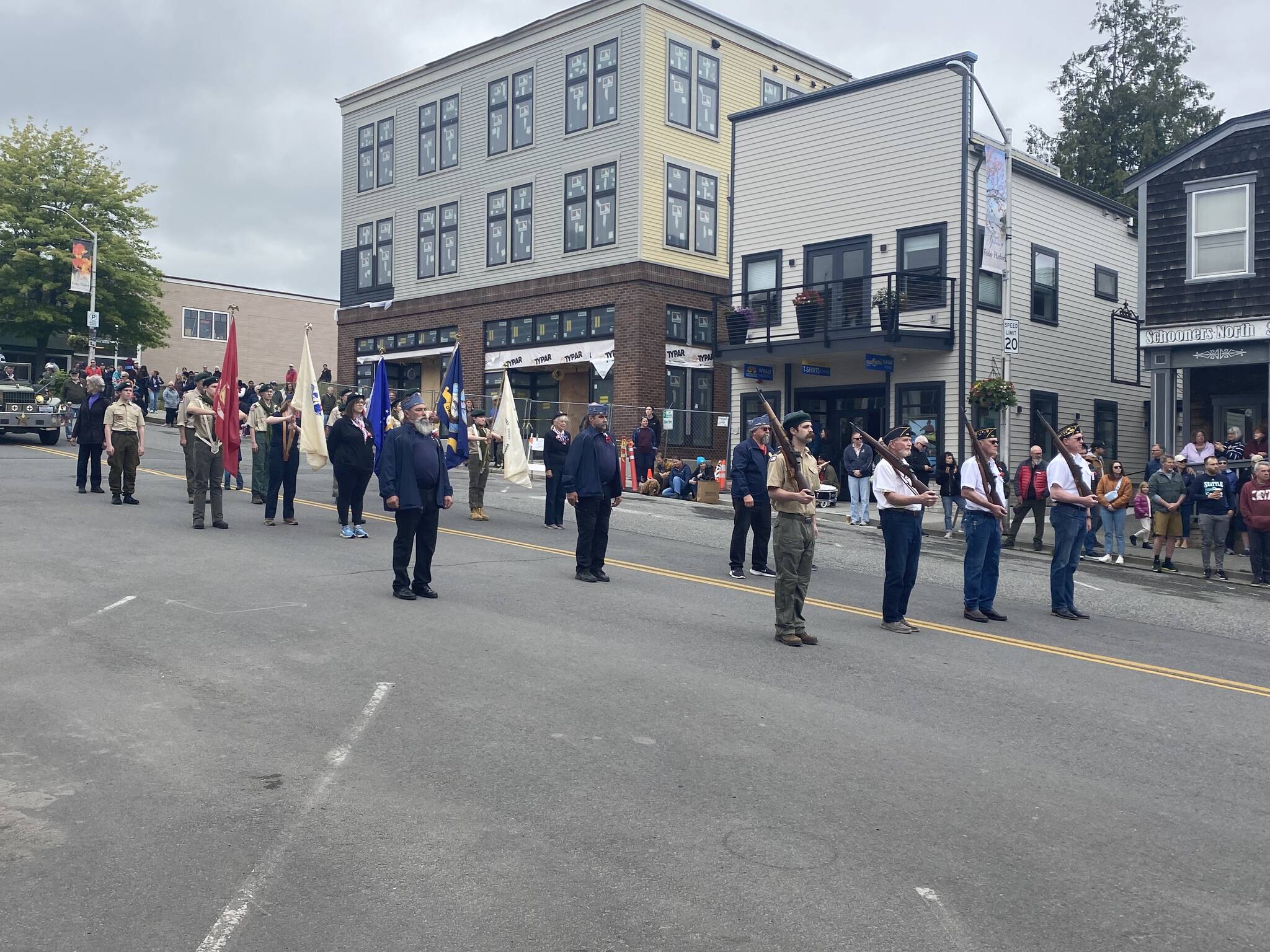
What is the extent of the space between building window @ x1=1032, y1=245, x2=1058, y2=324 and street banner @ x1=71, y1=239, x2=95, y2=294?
33495 millimetres

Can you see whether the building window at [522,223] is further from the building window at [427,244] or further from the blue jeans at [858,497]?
the blue jeans at [858,497]

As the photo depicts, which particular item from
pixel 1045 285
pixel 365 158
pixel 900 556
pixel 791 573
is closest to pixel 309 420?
pixel 791 573

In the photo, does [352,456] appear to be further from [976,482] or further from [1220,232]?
[1220,232]

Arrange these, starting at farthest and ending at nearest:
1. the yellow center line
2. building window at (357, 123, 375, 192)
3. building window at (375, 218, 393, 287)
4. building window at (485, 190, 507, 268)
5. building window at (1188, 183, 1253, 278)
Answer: building window at (357, 123, 375, 192) → building window at (375, 218, 393, 287) → building window at (485, 190, 507, 268) → building window at (1188, 183, 1253, 278) → the yellow center line

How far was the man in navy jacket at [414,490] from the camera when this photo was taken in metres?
10.9

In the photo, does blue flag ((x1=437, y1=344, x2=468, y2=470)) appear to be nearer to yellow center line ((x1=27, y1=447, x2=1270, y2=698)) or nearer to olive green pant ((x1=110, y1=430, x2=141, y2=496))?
yellow center line ((x1=27, y1=447, x2=1270, y2=698))

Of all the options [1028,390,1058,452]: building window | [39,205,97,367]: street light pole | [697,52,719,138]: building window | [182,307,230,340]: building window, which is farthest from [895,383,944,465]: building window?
[182,307,230,340]: building window

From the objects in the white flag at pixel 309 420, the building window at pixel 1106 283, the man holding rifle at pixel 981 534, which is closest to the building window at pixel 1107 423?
the building window at pixel 1106 283

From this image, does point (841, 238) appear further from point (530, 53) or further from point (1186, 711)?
point (1186, 711)

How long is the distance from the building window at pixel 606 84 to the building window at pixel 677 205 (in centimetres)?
221

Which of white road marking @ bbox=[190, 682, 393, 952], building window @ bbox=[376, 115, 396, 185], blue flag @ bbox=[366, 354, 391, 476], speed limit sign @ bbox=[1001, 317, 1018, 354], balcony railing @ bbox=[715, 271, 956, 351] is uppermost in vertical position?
building window @ bbox=[376, 115, 396, 185]

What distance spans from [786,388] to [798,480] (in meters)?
18.1

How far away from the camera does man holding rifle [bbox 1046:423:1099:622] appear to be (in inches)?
461

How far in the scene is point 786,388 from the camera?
→ 27.6 m
